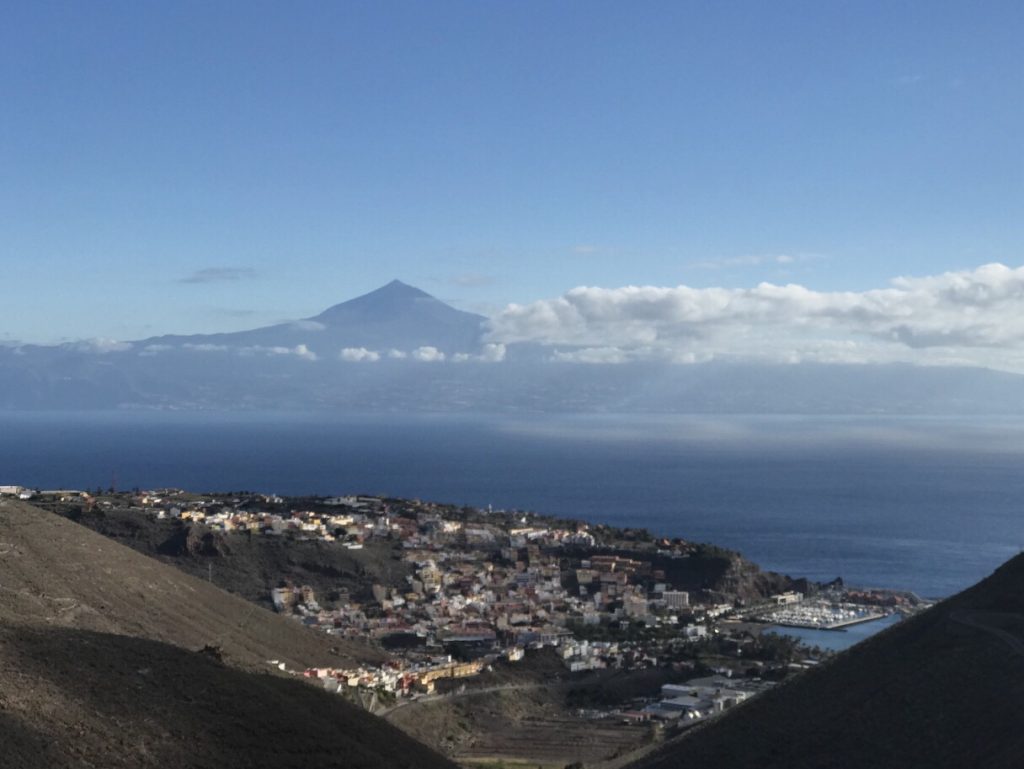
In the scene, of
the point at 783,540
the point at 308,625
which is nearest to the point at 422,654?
the point at 308,625

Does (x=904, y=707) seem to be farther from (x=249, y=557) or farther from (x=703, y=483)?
(x=703, y=483)

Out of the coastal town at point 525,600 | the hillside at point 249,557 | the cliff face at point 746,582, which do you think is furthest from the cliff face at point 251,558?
the cliff face at point 746,582

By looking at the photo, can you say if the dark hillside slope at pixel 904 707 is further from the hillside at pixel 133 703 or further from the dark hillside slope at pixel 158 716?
the hillside at pixel 133 703

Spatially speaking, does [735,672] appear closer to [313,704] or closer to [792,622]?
[792,622]

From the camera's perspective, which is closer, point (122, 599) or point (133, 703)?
point (133, 703)

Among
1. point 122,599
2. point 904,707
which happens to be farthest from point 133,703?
point 122,599
